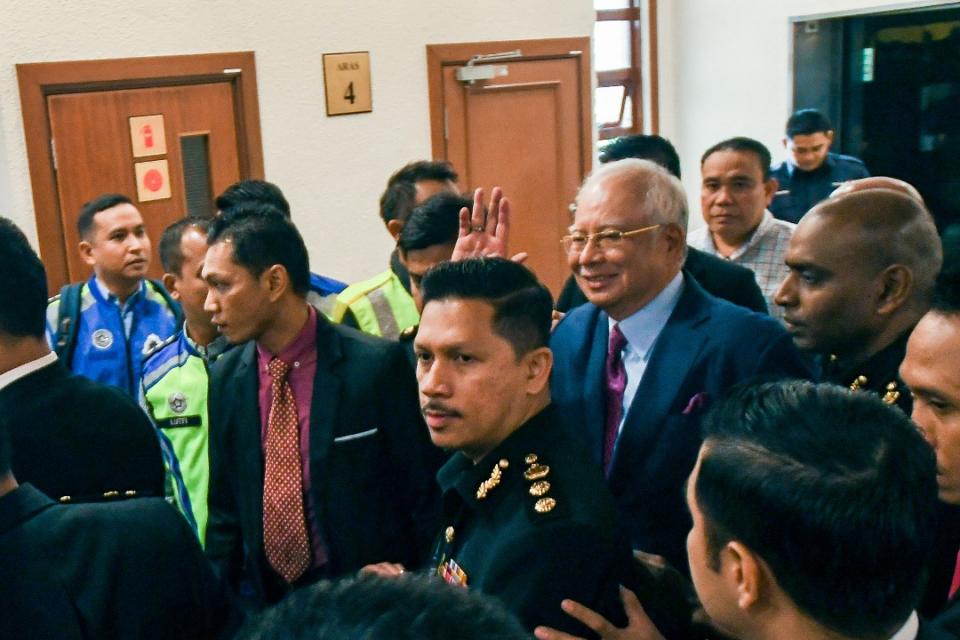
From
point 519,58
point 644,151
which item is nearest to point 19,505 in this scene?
point 644,151

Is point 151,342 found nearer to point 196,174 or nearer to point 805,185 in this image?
point 196,174

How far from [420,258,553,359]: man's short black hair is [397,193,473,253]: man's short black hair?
936mm

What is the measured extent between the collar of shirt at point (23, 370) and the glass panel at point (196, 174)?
2855mm

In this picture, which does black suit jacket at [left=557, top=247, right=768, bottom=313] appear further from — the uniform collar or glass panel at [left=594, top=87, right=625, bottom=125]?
glass panel at [left=594, top=87, right=625, bottom=125]

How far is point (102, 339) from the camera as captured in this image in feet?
10.7

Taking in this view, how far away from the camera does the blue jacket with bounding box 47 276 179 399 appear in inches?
128

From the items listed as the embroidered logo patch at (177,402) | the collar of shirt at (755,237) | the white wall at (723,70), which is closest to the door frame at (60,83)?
the embroidered logo patch at (177,402)

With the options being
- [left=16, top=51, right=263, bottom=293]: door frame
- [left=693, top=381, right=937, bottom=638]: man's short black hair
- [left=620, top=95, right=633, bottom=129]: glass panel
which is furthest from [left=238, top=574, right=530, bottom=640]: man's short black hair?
[left=620, top=95, right=633, bottom=129]: glass panel

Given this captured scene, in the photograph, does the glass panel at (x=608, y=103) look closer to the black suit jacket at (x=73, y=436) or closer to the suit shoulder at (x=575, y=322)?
the suit shoulder at (x=575, y=322)

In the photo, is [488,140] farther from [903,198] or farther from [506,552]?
[506,552]

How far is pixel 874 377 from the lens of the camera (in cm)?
205

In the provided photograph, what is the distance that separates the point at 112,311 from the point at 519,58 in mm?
3027

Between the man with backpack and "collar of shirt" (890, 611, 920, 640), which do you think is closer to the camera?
"collar of shirt" (890, 611, 920, 640)

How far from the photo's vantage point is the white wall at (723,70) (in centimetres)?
621
